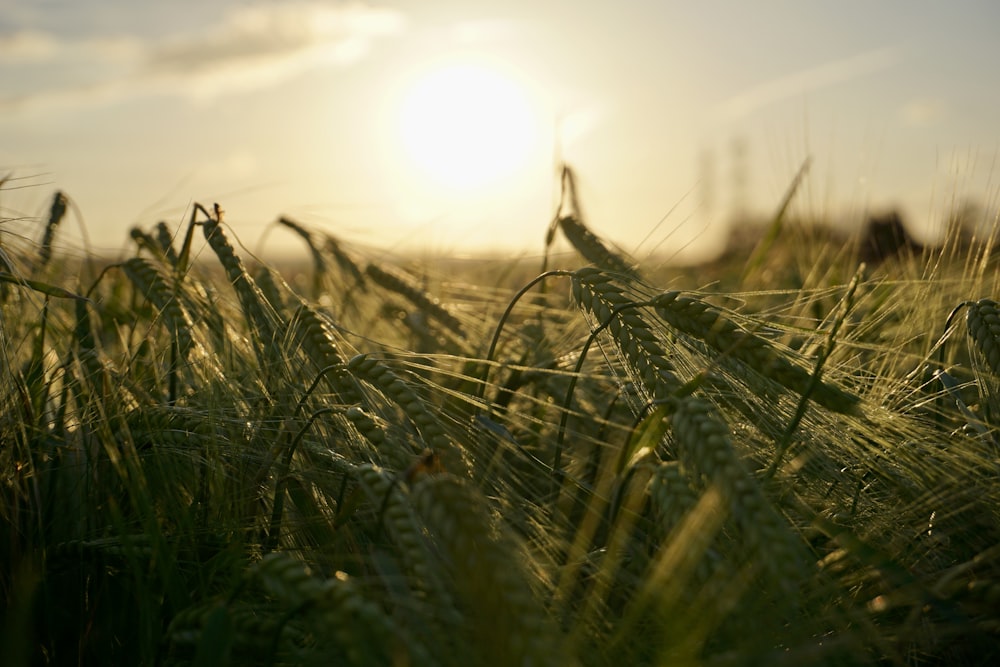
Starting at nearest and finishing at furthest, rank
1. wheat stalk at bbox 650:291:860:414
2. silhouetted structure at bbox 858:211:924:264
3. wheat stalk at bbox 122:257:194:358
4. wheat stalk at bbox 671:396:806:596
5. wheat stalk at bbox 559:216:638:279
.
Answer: wheat stalk at bbox 671:396:806:596 → wheat stalk at bbox 650:291:860:414 → wheat stalk at bbox 122:257:194:358 → wheat stalk at bbox 559:216:638:279 → silhouetted structure at bbox 858:211:924:264

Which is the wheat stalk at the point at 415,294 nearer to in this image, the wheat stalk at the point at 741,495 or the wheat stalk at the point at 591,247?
the wheat stalk at the point at 591,247

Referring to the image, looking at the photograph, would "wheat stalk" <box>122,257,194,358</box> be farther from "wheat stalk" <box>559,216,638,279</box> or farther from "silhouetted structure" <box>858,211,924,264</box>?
"silhouetted structure" <box>858,211,924,264</box>

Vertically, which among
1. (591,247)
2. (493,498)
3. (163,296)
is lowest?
(493,498)

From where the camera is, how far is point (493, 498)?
5.02 feet

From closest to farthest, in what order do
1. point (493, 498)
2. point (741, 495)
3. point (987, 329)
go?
point (741, 495)
point (493, 498)
point (987, 329)

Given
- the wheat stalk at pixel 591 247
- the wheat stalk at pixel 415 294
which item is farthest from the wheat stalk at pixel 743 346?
the wheat stalk at pixel 415 294

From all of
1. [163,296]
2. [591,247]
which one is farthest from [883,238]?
[163,296]

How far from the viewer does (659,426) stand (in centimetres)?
147

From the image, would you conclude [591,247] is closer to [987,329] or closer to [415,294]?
[415,294]

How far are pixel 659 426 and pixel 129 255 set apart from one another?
1.92 m

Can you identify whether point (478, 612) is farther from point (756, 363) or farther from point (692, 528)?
point (756, 363)

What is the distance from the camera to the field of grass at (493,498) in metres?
1.15

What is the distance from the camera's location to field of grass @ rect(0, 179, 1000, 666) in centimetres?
115

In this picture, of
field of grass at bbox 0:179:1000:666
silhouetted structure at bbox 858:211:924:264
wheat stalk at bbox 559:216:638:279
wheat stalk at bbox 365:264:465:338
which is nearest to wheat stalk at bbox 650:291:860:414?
field of grass at bbox 0:179:1000:666
